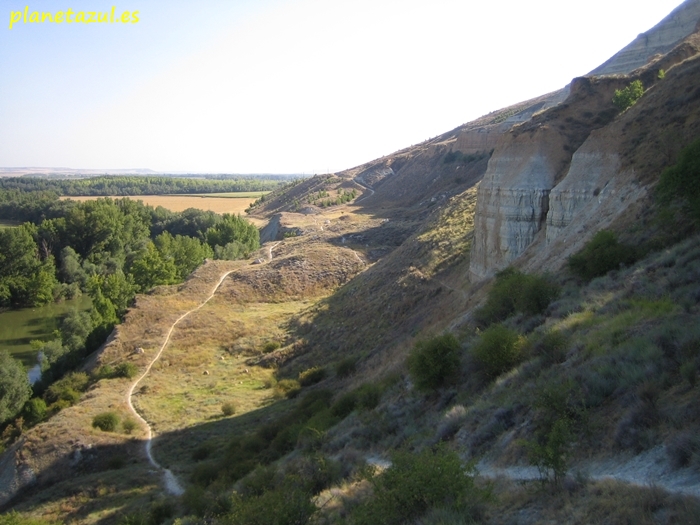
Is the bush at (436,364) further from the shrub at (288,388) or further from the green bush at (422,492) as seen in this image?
the shrub at (288,388)

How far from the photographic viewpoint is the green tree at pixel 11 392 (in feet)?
84.0

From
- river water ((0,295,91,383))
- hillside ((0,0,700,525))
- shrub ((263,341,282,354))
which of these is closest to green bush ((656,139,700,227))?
hillside ((0,0,700,525))

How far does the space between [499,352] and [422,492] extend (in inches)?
197

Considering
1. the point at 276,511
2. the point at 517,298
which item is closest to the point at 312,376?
the point at 517,298

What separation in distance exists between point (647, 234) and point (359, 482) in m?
9.87

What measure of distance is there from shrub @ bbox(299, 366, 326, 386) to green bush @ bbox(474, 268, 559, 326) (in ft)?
32.7

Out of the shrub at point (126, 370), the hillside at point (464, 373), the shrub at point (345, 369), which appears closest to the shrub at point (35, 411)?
the hillside at point (464, 373)

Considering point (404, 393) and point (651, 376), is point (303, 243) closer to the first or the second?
point (404, 393)

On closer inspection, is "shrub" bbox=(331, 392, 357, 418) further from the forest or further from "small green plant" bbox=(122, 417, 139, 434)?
the forest

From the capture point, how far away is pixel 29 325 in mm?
46094

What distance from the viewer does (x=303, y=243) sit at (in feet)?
172

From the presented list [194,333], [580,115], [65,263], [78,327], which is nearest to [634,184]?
[580,115]

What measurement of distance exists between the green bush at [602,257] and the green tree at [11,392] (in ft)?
86.8

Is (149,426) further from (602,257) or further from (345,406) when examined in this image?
(602,257)
